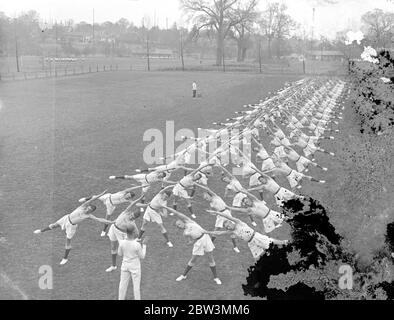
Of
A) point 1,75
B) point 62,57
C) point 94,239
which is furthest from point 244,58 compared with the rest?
point 94,239

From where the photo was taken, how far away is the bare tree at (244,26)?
88500mm

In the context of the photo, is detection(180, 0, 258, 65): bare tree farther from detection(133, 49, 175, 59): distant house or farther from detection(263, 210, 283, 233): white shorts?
detection(263, 210, 283, 233): white shorts

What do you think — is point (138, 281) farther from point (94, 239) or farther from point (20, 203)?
point (20, 203)

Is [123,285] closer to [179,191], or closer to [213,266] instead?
[213,266]

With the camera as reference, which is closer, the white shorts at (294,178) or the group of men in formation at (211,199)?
the group of men in formation at (211,199)

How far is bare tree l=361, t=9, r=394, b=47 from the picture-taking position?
1888 centimetres

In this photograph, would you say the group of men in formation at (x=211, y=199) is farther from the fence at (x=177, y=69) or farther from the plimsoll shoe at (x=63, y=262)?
the fence at (x=177, y=69)

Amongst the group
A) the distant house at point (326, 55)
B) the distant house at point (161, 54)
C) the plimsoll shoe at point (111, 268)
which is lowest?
the plimsoll shoe at point (111, 268)

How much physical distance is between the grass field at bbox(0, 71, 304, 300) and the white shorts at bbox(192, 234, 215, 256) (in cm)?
74

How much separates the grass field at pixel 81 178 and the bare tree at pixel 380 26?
6.11 meters

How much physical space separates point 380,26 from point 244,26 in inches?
2852

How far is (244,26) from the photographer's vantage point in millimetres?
91500

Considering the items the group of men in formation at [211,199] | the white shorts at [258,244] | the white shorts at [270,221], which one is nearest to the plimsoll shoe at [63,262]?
the group of men in formation at [211,199]

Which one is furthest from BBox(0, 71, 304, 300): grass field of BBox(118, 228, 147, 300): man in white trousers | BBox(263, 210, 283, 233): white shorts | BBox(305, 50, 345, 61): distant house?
BBox(305, 50, 345, 61): distant house
